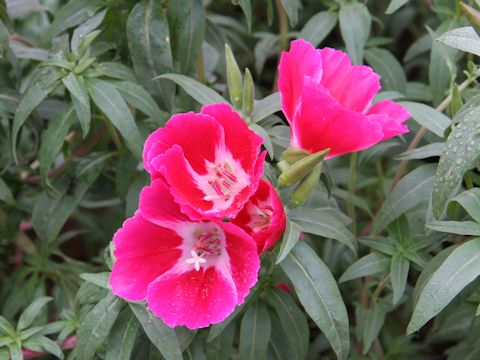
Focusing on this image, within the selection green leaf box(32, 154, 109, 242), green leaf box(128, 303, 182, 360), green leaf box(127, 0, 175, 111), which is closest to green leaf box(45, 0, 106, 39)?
green leaf box(127, 0, 175, 111)

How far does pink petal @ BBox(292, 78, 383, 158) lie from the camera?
1.30 metres

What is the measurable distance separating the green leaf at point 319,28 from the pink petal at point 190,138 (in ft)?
2.10

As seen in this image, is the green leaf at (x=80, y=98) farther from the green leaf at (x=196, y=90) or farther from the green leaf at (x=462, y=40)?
the green leaf at (x=462, y=40)

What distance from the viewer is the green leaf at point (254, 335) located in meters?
1.56

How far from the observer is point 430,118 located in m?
1.63

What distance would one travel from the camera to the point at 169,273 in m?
1.37

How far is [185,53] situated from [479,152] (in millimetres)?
711

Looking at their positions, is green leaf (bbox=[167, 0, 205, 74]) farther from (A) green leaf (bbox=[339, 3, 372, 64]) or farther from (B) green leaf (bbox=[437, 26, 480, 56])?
(B) green leaf (bbox=[437, 26, 480, 56])

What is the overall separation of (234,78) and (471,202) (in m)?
0.46

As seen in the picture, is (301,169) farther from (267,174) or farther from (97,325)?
(97,325)

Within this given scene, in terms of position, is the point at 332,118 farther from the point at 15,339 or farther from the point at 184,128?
the point at 15,339

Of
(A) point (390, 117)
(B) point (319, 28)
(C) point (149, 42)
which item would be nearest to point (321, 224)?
(A) point (390, 117)

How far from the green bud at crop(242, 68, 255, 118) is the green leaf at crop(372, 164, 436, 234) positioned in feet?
1.09

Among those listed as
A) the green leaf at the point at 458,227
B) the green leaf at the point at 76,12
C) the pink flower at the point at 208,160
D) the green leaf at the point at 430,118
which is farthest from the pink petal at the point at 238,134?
the green leaf at the point at 76,12
